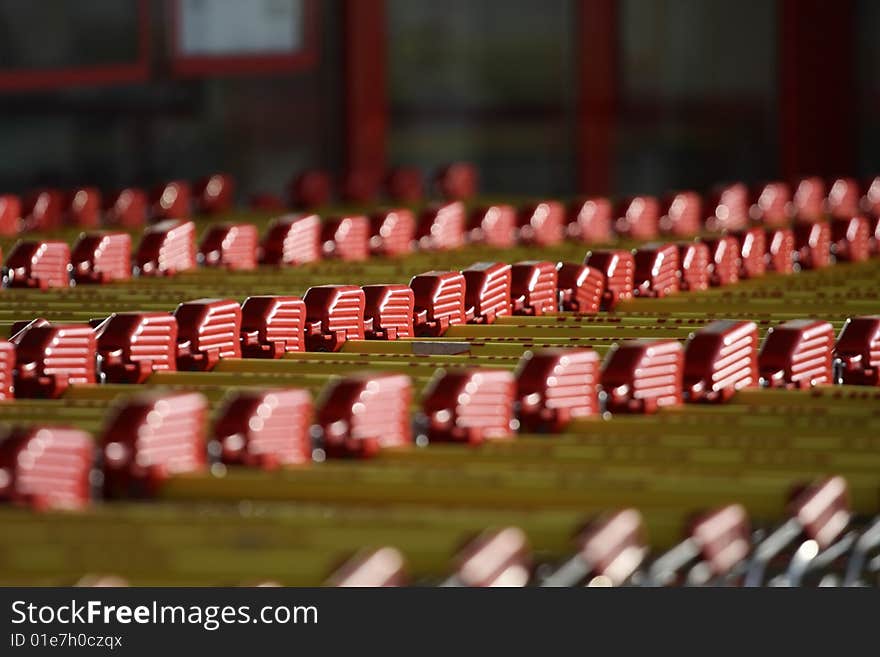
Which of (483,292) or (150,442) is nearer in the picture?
(150,442)

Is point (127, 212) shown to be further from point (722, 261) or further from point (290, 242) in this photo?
point (722, 261)

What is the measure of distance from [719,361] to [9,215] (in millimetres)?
9287

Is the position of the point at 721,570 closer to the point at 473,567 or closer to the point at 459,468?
the point at 473,567

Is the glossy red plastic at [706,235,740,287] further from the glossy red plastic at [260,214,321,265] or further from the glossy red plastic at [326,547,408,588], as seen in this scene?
the glossy red plastic at [326,547,408,588]

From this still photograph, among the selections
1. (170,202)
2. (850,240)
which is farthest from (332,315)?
(170,202)

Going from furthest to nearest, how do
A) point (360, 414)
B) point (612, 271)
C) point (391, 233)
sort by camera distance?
point (391, 233) → point (612, 271) → point (360, 414)

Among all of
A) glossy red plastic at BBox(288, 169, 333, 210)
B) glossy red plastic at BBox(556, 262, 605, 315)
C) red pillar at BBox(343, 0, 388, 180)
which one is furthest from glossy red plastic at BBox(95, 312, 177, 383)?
red pillar at BBox(343, 0, 388, 180)

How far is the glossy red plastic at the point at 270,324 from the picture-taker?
879 cm

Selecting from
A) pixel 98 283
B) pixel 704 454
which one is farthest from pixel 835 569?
pixel 98 283

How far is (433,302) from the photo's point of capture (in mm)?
9547

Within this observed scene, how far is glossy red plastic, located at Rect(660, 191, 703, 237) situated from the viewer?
17.2 m

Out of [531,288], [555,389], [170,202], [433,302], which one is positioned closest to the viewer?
[555,389]
